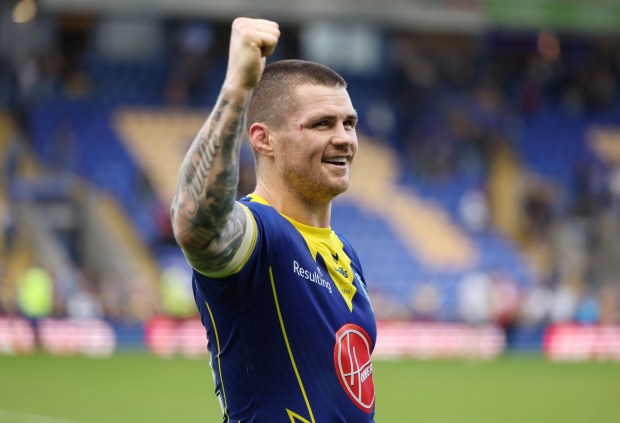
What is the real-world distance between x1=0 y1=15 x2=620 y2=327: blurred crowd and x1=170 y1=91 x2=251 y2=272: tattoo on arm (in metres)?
18.7

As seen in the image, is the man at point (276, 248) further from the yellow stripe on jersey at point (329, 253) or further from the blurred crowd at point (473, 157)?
the blurred crowd at point (473, 157)

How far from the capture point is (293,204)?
3736 mm

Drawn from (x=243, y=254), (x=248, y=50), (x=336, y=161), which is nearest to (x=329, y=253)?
(x=336, y=161)

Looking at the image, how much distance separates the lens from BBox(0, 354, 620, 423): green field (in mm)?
13000

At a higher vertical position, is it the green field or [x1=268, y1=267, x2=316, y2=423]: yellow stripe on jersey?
[x1=268, y1=267, x2=316, y2=423]: yellow stripe on jersey

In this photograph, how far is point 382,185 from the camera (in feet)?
95.4

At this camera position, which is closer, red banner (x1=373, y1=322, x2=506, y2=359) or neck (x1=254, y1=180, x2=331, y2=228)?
neck (x1=254, y1=180, x2=331, y2=228)

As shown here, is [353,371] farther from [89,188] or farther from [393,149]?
[393,149]

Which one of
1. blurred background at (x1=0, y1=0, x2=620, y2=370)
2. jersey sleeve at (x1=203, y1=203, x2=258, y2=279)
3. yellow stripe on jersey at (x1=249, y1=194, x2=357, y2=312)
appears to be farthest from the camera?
blurred background at (x1=0, y1=0, x2=620, y2=370)

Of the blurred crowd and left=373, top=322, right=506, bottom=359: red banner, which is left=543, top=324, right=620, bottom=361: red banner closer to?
the blurred crowd

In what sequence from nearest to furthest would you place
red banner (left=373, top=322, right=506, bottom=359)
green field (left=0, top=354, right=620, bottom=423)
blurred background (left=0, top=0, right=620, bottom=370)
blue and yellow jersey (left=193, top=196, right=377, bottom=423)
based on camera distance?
1. blue and yellow jersey (left=193, top=196, right=377, bottom=423)
2. green field (left=0, top=354, right=620, bottom=423)
3. red banner (left=373, top=322, right=506, bottom=359)
4. blurred background (left=0, top=0, right=620, bottom=370)

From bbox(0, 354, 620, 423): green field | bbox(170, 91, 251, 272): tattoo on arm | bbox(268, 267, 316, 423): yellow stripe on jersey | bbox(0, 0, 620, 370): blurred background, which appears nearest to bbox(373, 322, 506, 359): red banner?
bbox(0, 0, 620, 370): blurred background

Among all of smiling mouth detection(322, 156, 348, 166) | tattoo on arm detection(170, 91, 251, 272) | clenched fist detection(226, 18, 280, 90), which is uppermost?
clenched fist detection(226, 18, 280, 90)

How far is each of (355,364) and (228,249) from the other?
0.76 metres
